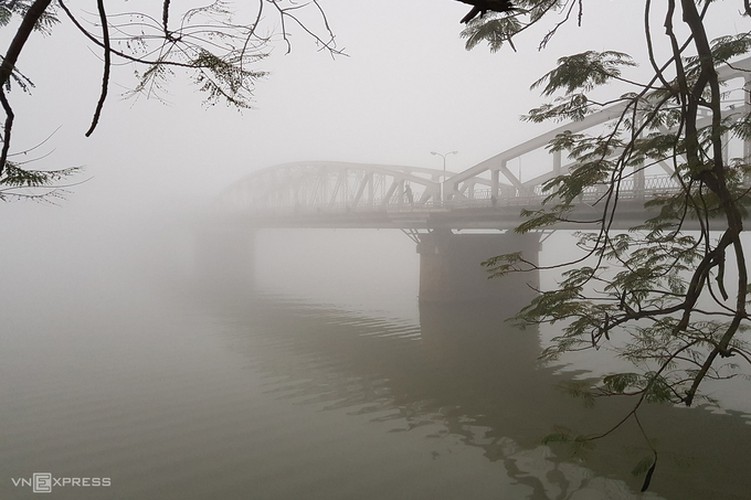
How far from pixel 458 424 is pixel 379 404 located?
2.71 meters

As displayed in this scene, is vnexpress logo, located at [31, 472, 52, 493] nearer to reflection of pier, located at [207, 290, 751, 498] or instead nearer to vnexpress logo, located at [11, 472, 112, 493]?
vnexpress logo, located at [11, 472, 112, 493]

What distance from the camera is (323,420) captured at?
39.0ft

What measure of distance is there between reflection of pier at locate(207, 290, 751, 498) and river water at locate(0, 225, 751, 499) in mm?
56

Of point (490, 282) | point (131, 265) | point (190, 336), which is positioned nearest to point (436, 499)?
point (190, 336)

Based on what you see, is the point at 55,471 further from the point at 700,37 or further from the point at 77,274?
the point at 77,274

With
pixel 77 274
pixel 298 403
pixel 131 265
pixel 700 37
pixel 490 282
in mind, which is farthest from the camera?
pixel 131 265

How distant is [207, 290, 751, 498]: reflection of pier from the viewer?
29.0 ft

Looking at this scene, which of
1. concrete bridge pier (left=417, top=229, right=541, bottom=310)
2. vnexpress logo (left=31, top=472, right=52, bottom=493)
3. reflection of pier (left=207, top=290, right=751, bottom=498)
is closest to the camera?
vnexpress logo (left=31, top=472, right=52, bottom=493)

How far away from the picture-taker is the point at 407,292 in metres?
40.7

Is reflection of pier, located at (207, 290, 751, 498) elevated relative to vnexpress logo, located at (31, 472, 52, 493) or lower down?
lower down

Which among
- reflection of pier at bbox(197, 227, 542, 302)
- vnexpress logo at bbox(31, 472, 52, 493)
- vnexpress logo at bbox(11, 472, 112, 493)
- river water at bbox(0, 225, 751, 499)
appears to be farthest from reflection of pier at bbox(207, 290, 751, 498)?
reflection of pier at bbox(197, 227, 542, 302)

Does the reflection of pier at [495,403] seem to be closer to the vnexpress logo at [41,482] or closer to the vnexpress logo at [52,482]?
the vnexpress logo at [52,482]

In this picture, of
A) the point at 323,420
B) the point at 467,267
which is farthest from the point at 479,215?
the point at 323,420

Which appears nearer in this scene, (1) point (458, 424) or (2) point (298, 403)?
(1) point (458, 424)
